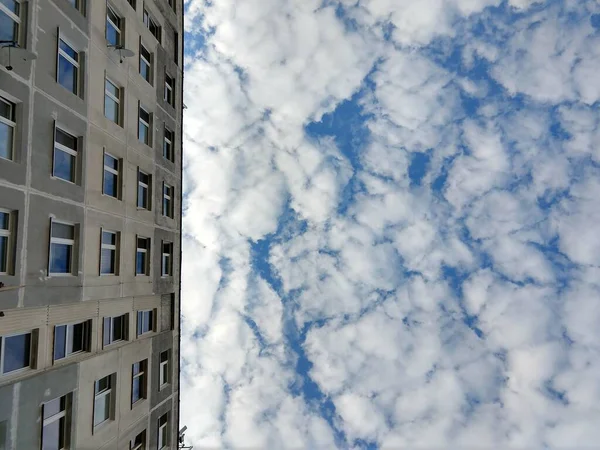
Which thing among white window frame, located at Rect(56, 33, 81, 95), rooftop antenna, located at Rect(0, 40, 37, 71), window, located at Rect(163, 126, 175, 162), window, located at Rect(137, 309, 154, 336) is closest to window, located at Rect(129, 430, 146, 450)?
window, located at Rect(137, 309, 154, 336)

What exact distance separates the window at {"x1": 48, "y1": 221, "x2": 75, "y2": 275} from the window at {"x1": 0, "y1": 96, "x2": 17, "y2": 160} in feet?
10.3

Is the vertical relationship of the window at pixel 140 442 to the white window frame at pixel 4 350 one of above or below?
below

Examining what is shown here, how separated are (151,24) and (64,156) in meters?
13.7

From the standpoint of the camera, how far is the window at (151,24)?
2569 cm

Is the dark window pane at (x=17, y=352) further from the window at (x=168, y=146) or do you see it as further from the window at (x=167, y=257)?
the window at (x=168, y=146)

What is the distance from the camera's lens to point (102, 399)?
19.9m

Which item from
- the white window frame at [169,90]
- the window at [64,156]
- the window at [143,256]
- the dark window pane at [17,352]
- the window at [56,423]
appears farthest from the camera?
the white window frame at [169,90]

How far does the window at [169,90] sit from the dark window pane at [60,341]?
16.9 metres

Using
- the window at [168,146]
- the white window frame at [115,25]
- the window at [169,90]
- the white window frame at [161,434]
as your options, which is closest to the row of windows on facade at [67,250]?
the window at [168,146]

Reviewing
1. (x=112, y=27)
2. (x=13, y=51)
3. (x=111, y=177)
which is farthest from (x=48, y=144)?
(x=112, y=27)

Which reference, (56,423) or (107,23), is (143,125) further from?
(56,423)

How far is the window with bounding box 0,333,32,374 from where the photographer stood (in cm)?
1393

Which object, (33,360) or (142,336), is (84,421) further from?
(142,336)

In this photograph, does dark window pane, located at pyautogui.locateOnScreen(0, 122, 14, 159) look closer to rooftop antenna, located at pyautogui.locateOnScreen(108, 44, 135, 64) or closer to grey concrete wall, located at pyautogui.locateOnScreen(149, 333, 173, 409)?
rooftop antenna, located at pyautogui.locateOnScreen(108, 44, 135, 64)
